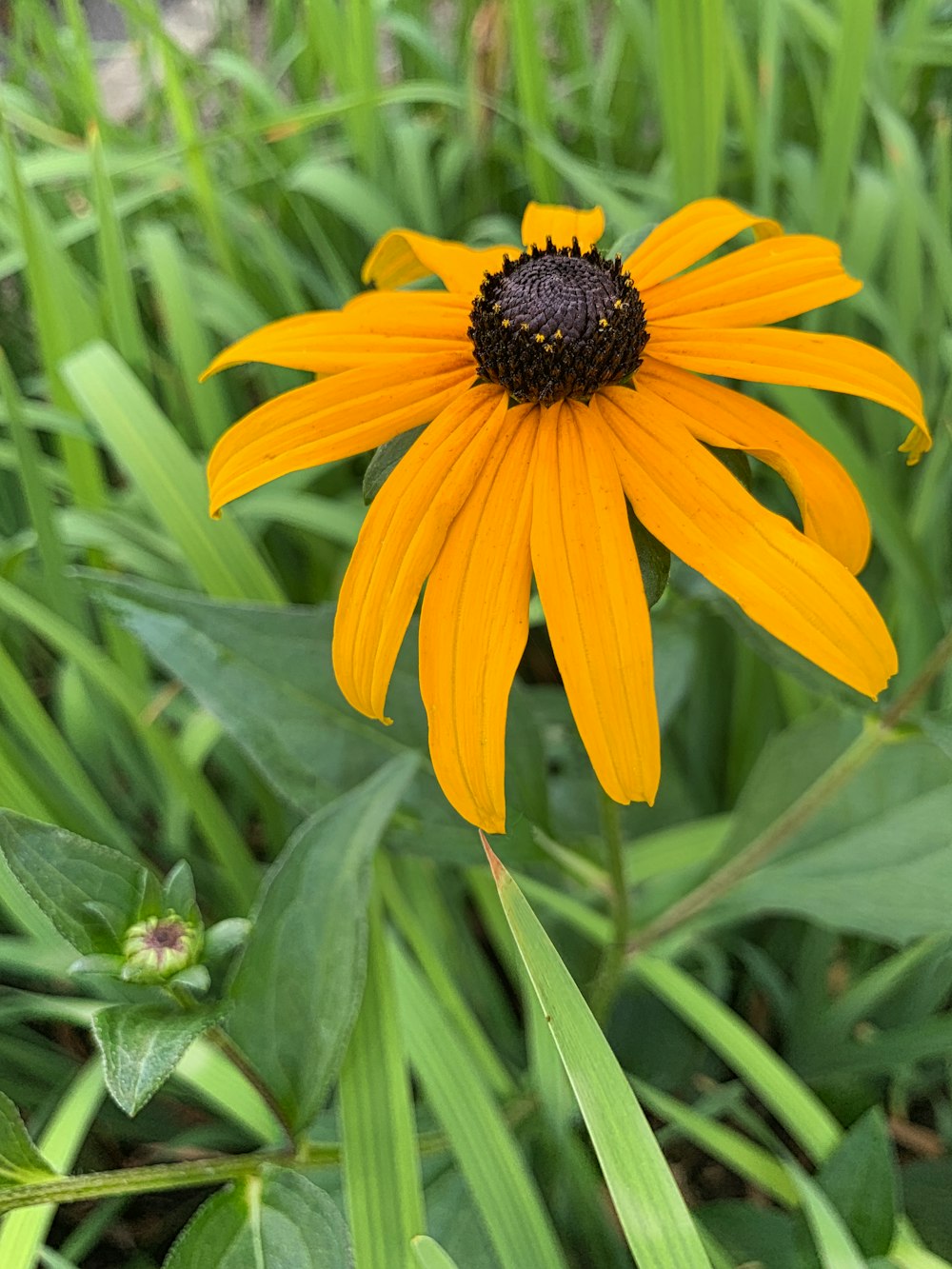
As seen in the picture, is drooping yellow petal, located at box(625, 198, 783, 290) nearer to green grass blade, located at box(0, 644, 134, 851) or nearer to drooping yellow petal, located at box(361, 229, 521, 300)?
drooping yellow petal, located at box(361, 229, 521, 300)

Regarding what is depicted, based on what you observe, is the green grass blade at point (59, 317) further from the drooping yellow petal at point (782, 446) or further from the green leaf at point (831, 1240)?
the green leaf at point (831, 1240)

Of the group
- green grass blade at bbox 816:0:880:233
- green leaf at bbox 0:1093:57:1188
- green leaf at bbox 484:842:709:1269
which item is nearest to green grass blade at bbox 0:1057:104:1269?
green leaf at bbox 0:1093:57:1188

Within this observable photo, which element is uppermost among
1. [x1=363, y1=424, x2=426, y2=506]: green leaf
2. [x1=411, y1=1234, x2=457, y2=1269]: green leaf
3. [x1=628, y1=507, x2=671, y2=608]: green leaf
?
[x1=363, y1=424, x2=426, y2=506]: green leaf

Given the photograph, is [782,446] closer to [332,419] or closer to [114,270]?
[332,419]

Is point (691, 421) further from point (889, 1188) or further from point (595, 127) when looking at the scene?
point (595, 127)

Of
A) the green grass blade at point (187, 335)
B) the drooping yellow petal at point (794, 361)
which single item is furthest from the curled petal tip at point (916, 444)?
the green grass blade at point (187, 335)

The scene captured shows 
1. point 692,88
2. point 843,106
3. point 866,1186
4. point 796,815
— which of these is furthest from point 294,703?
point 843,106
